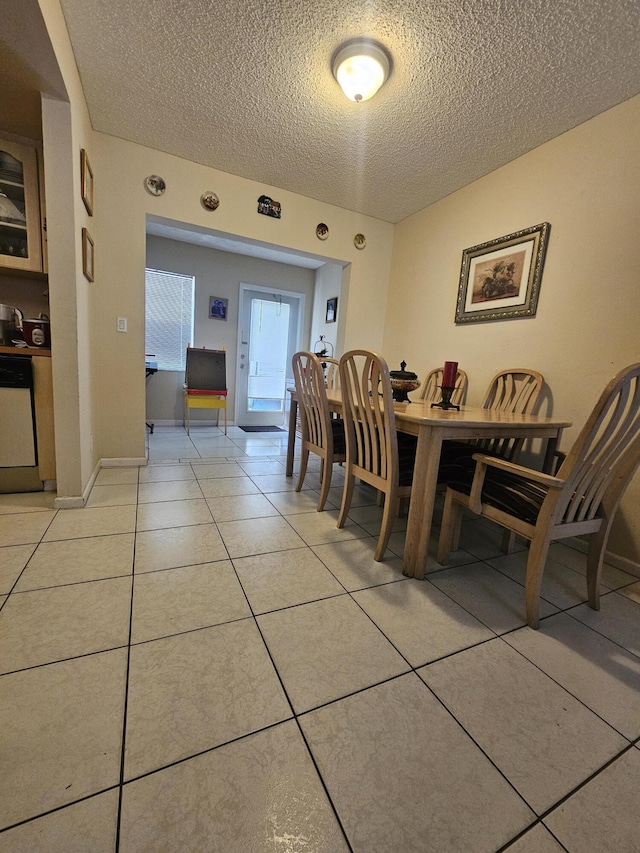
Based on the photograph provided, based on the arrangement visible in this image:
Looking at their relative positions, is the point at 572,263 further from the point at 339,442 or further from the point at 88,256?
the point at 88,256

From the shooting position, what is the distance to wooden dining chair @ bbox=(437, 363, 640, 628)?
3.64ft

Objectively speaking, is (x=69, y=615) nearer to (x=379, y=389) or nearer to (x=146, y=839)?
(x=146, y=839)

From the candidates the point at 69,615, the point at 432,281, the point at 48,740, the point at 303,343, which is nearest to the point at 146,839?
the point at 48,740

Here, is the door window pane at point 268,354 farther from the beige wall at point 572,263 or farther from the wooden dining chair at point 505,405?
the wooden dining chair at point 505,405

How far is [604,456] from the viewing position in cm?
121

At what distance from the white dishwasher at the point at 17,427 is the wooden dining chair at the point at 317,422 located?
1602mm

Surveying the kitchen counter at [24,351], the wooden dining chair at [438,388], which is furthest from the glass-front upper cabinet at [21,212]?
the wooden dining chair at [438,388]

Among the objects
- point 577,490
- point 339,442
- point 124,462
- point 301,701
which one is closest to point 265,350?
point 124,462

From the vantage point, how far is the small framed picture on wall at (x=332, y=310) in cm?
467

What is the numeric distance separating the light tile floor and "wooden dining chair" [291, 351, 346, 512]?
59cm

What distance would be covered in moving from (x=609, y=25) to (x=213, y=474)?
328 centimetres

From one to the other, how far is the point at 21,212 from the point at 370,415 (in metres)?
2.45

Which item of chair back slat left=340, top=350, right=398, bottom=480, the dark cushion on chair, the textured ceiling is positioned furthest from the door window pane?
chair back slat left=340, top=350, right=398, bottom=480

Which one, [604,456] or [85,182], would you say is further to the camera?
[85,182]
